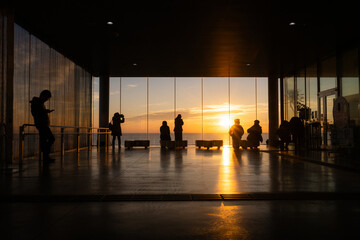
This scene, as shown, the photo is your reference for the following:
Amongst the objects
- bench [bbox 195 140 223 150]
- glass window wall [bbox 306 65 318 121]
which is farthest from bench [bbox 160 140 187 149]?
glass window wall [bbox 306 65 318 121]

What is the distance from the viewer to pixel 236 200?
3957mm

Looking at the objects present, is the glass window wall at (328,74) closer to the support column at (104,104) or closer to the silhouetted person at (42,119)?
the silhouetted person at (42,119)

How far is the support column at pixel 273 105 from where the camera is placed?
60.8 ft

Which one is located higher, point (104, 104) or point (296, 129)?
point (104, 104)

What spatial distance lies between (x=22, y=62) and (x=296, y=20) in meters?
8.28

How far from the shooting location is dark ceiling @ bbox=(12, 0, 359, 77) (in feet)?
27.9

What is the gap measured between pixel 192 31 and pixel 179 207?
26.2 feet

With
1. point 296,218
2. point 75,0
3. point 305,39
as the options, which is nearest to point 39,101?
point 75,0

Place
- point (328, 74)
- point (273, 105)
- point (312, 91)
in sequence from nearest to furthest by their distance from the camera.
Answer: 1. point (328, 74)
2. point (312, 91)
3. point (273, 105)

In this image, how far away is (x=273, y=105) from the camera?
18.6 meters

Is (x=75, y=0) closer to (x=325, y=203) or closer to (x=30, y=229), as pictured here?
(x=30, y=229)

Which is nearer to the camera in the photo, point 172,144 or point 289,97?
point 172,144

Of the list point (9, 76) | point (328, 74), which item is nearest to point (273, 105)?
point (328, 74)

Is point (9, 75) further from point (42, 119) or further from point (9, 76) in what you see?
point (42, 119)
